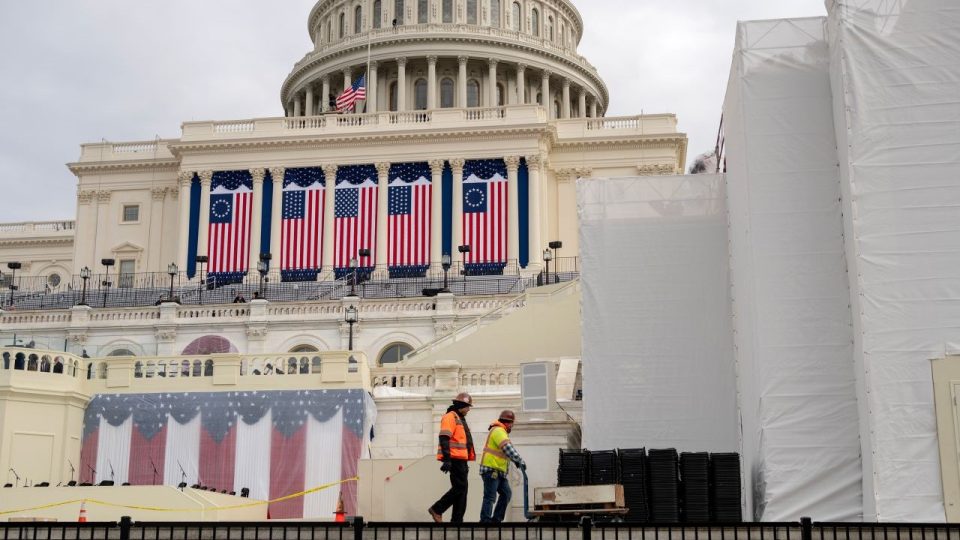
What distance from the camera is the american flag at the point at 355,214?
66.8 m

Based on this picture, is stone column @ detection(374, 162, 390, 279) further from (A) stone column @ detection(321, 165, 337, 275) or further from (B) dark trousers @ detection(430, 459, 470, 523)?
(B) dark trousers @ detection(430, 459, 470, 523)

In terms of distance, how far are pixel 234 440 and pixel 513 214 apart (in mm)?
37472

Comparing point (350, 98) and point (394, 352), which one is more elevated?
point (350, 98)

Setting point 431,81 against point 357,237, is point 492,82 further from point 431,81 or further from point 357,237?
point 357,237

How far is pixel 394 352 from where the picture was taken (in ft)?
164

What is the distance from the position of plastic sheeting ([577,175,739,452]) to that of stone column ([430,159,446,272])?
126ft

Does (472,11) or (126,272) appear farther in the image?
(472,11)

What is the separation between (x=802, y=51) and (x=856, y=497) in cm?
748

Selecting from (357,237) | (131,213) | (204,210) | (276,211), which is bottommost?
(357,237)

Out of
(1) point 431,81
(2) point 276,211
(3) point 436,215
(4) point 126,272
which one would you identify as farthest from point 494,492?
(1) point 431,81

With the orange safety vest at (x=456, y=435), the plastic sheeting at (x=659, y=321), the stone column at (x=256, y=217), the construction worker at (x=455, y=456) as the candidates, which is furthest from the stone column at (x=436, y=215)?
the orange safety vest at (x=456, y=435)

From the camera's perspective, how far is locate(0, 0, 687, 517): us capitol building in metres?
31.8

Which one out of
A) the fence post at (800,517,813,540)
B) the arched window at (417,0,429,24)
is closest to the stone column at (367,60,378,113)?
the arched window at (417,0,429,24)

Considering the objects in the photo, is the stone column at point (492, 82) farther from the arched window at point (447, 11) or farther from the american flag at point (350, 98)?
the american flag at point (350, 98)
